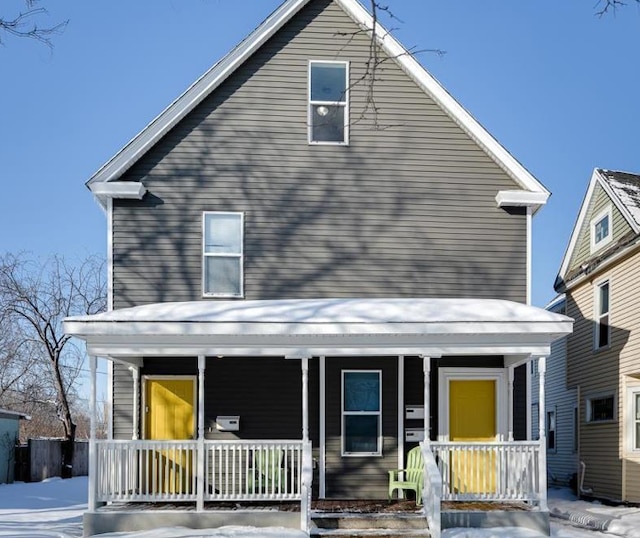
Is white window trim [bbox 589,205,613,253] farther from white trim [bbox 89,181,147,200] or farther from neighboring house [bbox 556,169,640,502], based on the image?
white trim [bbox 89,181,147,200]

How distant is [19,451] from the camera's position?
22922 mm

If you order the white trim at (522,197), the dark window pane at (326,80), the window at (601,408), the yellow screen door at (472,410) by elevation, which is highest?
the dark window pane at (326,80)

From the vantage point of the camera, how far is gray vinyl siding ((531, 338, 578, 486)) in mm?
20297

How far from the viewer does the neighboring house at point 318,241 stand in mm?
12562

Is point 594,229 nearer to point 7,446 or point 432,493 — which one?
point 432,493

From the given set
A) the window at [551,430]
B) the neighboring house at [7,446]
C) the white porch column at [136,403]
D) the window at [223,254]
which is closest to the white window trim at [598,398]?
the window at [551,430]

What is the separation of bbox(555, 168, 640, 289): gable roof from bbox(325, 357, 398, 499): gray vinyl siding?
20.5 feet

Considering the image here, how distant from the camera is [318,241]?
13.1 meters

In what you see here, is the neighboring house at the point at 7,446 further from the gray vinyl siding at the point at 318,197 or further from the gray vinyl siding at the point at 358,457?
the gray vinyl siding at the point at 358,457

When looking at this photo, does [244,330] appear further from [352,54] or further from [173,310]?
[352,54]

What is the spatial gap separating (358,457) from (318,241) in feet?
11.7

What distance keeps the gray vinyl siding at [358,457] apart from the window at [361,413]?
0.23ft

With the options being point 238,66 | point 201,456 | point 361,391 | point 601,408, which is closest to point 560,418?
point 601,408

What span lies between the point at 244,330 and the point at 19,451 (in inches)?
593
